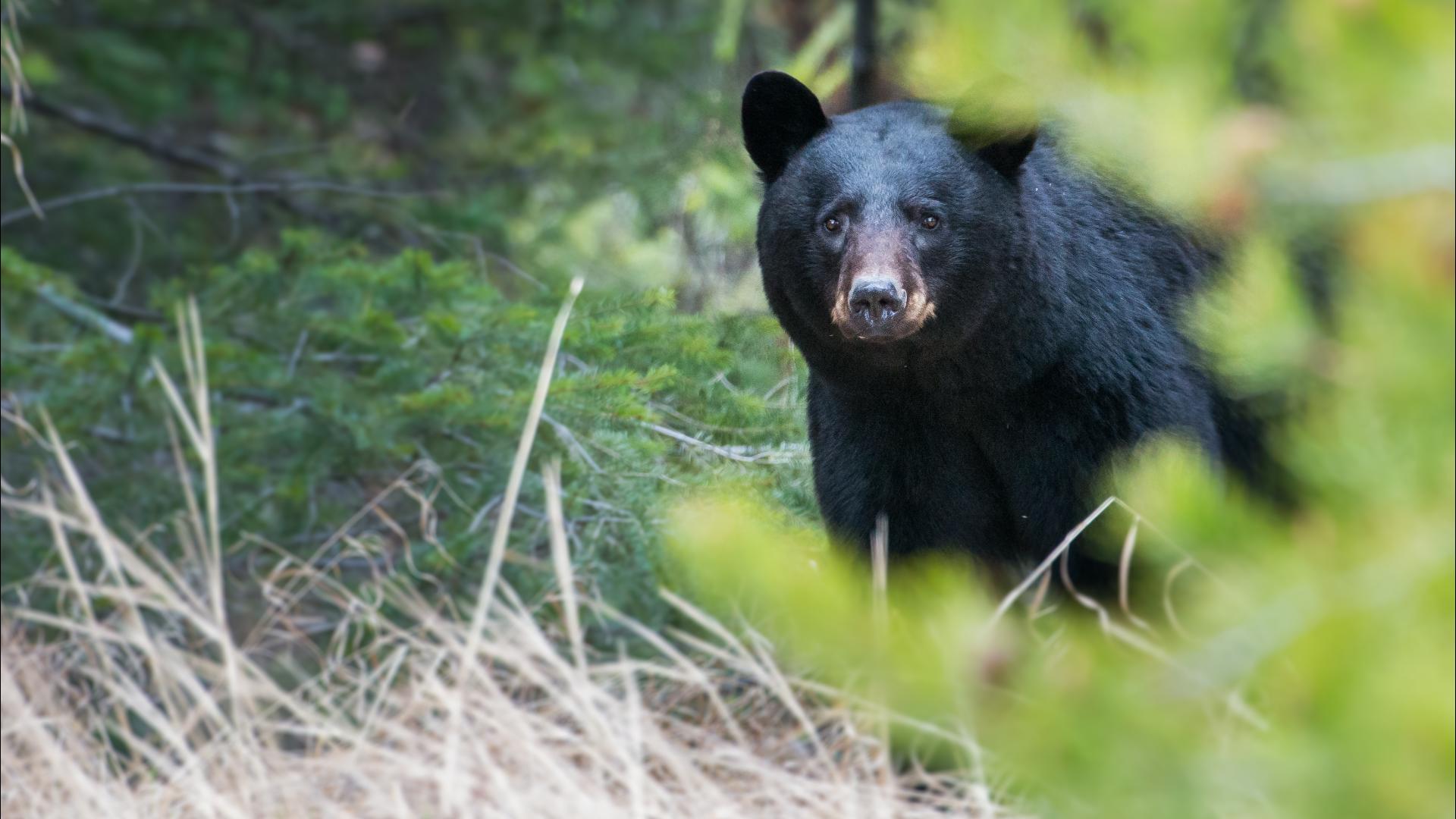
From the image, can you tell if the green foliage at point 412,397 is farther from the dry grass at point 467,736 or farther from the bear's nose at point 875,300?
the bear's nose at point 875,300

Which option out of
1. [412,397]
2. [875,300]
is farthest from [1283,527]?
[412,397]

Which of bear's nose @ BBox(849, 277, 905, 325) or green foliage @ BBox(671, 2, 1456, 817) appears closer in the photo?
green foliage @ BBox(671, 2, 1456, 817)

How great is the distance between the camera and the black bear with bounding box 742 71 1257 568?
134 inches

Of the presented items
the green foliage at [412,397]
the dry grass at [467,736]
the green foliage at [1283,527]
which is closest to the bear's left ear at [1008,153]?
the green foliage at [412,397]

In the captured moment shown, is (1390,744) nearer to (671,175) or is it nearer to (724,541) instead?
(724,541)

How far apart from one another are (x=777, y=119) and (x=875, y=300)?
0.71m

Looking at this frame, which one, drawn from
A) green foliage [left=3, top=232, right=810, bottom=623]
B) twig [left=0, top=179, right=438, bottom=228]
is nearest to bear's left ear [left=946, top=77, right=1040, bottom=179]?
green foliage [left=3, top=232, right=810, bottom=623]

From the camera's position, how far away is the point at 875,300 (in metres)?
3.17

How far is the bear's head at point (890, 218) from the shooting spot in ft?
11.1

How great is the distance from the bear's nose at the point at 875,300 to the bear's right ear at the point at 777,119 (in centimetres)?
62

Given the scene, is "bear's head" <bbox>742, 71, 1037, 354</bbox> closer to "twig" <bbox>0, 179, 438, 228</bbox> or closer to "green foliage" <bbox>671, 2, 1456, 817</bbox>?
"green foliage" <bbox>671, 2, 1456, 817</bbox>

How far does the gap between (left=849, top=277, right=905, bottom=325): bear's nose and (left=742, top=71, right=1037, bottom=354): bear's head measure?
1.4 inches

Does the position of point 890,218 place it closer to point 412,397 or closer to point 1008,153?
point 1008,153

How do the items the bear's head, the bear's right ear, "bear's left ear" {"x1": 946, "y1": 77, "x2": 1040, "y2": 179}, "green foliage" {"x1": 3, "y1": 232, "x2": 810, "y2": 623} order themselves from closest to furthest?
"bear's left ear" {"x1": 946, "y1": 77, "x2": 1040, "y2": 179} → the bear's head → the bear's right ear → "green foliage" {"x1": 3, "y1": 232, "x2": 810, "y2": 623}
